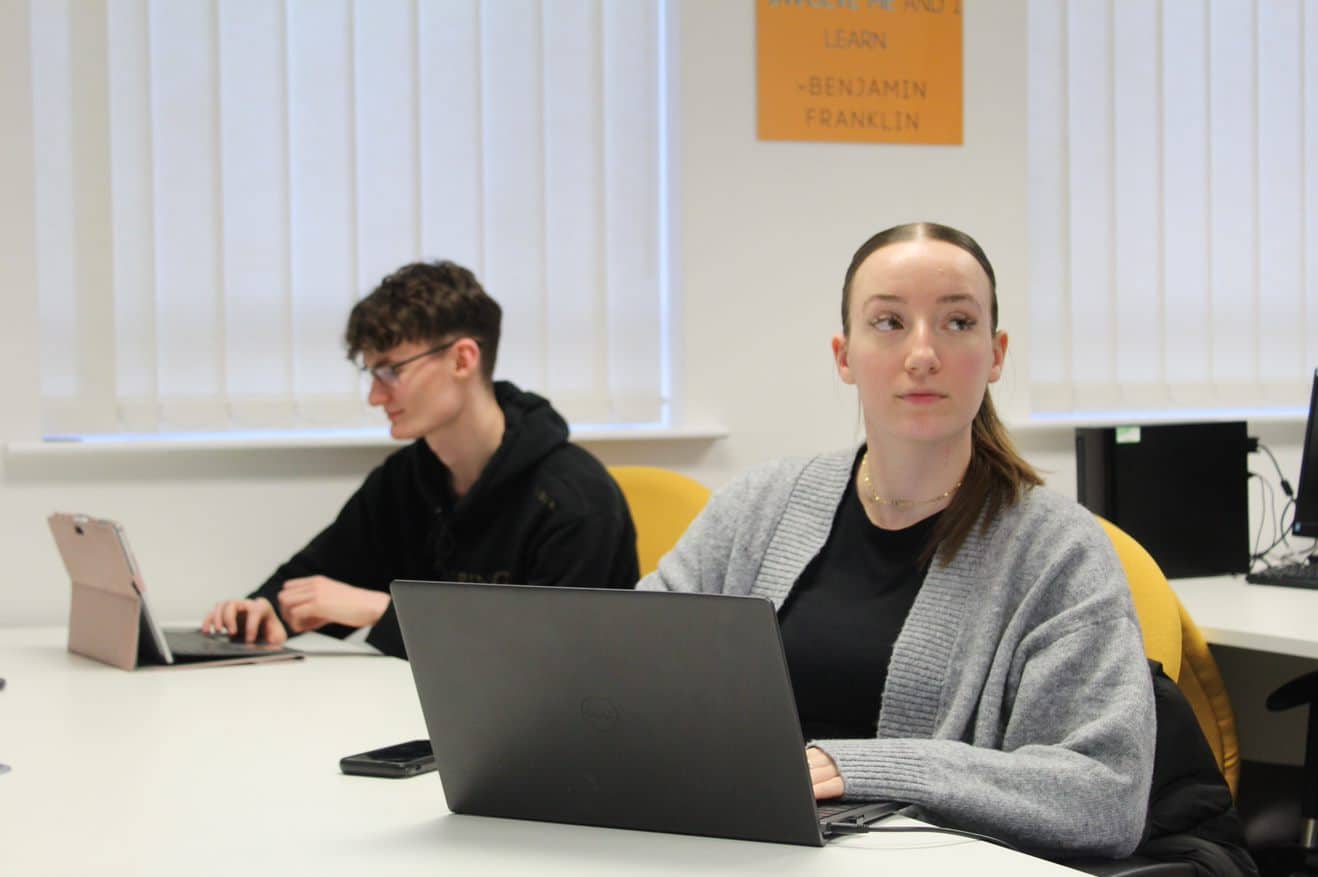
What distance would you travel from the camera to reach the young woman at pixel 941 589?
4.26ft

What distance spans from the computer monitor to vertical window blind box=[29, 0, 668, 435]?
4.24ft

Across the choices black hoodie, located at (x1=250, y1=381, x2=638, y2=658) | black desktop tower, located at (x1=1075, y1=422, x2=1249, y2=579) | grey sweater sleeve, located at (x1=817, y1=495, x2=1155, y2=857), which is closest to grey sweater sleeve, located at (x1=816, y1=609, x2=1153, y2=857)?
grey sweater sleeve, located at (x1=817, y1=495, x2=1155, y2=857)

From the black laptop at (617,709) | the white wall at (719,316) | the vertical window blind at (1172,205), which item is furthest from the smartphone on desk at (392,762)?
the vertical window blind at (1172,205)

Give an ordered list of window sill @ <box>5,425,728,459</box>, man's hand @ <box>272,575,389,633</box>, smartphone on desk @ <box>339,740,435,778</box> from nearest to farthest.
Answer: smartphone on desk @ <box>339,740,435,778</box>
man's hand @ <box>272,575,389,633</box>
window sill @ <box>5,425,728,459</box>

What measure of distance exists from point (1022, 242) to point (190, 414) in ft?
6.04

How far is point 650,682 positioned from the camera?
1.13 meters

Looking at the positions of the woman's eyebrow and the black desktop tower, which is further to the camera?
the black desktop tower

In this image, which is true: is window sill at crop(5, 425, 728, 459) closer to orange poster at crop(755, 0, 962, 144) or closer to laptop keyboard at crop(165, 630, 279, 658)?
laptop keyboard at crop(165, 630, 279, 658)

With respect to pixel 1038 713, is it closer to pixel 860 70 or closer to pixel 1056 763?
pixel 1056 763

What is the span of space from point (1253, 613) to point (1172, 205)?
1.43 m

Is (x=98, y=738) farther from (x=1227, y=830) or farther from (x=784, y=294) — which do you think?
(x=784, y=294)

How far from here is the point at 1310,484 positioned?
273cm

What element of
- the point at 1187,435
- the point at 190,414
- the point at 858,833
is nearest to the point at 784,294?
the point at 1187,435

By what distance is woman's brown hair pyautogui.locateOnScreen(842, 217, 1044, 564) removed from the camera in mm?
1556
